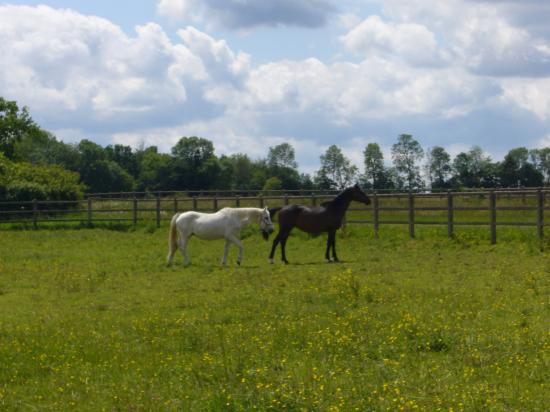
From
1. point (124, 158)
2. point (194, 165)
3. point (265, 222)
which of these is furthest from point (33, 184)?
point (124, 158)

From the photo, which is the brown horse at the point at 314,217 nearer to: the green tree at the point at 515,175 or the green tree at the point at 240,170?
the green tree at the point at 515,175

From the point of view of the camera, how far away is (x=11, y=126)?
49.3m

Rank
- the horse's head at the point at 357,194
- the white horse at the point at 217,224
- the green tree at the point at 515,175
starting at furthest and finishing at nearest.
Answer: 1. the green tree at the point at 515,175
2. the horse's head at the point at 357,194
3. the white horse at the point at 217,224

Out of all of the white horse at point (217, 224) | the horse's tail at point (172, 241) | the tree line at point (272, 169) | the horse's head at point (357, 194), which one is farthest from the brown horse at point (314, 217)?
the tree line at point (272, 169)

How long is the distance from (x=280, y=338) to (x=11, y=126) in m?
44.3

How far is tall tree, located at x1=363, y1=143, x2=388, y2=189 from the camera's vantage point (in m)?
102

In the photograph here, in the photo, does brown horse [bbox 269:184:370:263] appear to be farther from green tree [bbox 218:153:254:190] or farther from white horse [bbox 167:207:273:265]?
green tree [bbox 218:153:254:190]

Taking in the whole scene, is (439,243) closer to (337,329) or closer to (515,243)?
(515,243)

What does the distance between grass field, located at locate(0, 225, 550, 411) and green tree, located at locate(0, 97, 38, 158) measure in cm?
3457

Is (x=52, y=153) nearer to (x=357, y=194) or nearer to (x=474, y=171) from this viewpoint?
(x=474, y=171)

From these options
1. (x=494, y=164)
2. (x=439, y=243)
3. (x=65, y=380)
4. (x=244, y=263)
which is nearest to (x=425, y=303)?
(x=65, y=380)

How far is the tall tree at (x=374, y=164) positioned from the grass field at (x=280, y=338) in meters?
85.2

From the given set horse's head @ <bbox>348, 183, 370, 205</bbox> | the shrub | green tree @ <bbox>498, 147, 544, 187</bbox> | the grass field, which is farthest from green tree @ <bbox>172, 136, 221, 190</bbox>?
the grass field

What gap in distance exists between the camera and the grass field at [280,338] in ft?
21.8
